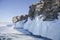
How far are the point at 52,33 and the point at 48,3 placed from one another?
554cm

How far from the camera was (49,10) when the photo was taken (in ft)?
49.9

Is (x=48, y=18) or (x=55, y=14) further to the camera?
(x=48, y=18)

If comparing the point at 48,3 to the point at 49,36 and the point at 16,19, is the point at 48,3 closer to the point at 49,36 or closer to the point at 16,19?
the point at 49,36

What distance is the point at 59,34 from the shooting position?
11.0m

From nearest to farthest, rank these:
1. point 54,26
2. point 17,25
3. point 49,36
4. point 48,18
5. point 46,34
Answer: point 54,26 < point 49,36 < point 46,34 < point 48,18 < point 17,25

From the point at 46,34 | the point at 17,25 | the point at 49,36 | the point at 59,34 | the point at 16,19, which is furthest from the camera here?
the point at 16,19

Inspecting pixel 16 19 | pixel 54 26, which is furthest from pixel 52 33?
pixel 16 19

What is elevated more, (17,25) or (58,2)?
(58,2)

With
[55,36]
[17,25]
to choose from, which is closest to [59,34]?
[55,36]

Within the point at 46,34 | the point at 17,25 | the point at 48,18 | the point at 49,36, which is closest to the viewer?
the point at 49,36

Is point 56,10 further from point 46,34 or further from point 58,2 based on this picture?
point 46,34

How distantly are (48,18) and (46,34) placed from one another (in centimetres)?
185

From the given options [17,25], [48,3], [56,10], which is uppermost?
[48,3]

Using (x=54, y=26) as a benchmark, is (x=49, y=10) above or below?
above
